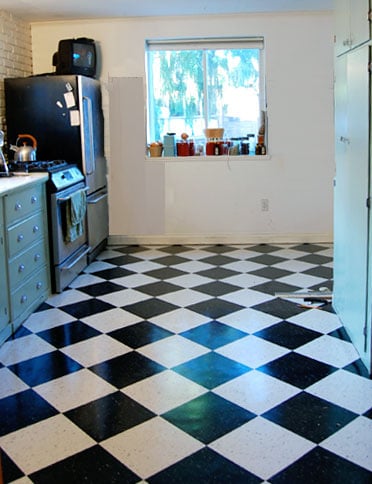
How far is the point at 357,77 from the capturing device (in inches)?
116

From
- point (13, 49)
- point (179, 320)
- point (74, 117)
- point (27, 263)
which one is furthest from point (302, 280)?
point (13, 49)

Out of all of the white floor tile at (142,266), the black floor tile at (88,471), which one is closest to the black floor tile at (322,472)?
the black floor tile at (88,471)

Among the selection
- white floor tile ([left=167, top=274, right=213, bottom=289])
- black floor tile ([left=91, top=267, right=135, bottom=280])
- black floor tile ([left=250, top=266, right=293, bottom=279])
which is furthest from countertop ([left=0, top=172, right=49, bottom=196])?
black floor tile ([left=250, top=266, right=293, bottom=279])

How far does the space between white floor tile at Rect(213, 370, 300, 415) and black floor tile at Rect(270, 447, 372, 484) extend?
15.6 inches

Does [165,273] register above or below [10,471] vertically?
above

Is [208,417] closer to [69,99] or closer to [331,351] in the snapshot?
[331,351]

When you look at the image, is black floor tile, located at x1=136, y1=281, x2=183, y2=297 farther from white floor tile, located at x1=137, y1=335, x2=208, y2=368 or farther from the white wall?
the white wall

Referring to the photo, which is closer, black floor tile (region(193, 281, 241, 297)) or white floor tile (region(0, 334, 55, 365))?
white floor tile (region(0, 334, 55, 365))

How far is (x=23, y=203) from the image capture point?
12.3 ft

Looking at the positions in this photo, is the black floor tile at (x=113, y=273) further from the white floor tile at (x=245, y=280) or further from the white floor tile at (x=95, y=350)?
the white floor tile at (x=95, y=350)

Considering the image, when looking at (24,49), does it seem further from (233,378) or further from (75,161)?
(233,378)

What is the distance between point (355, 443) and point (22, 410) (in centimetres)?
142

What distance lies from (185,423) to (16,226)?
177cm

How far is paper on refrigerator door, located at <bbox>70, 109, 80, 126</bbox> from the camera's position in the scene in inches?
197
